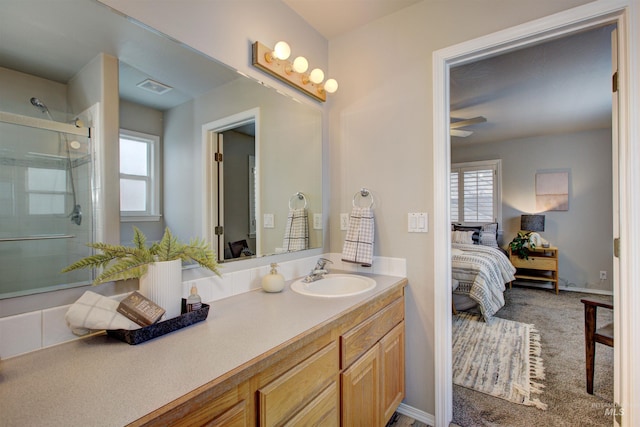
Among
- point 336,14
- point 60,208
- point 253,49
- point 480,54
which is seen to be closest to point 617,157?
point 480,54

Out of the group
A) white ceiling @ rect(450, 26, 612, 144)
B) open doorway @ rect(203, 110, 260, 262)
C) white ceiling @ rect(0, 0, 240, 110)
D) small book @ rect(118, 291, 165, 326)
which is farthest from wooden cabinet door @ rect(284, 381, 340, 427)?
white ceiling @ rect(450, 26, 612, 144)

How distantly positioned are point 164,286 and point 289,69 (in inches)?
53.0

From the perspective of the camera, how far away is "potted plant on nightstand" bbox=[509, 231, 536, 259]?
4543mm

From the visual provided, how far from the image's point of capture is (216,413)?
70 cm

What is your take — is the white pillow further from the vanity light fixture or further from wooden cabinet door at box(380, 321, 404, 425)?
the vanity light fixture

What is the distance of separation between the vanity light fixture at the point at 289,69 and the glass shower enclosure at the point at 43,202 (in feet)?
2.95

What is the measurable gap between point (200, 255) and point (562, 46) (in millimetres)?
3034

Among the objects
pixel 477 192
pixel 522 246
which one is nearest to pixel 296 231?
pixel 522 246

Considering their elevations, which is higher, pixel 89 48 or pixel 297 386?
pixel 89 48

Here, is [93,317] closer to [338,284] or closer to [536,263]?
[338,284]

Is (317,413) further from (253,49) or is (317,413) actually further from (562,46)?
(562,46)

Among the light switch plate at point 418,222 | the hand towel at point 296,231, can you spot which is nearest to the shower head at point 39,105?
the hand towel at point 296,231

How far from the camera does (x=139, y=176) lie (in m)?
1.10

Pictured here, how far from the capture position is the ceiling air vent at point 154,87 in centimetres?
111
